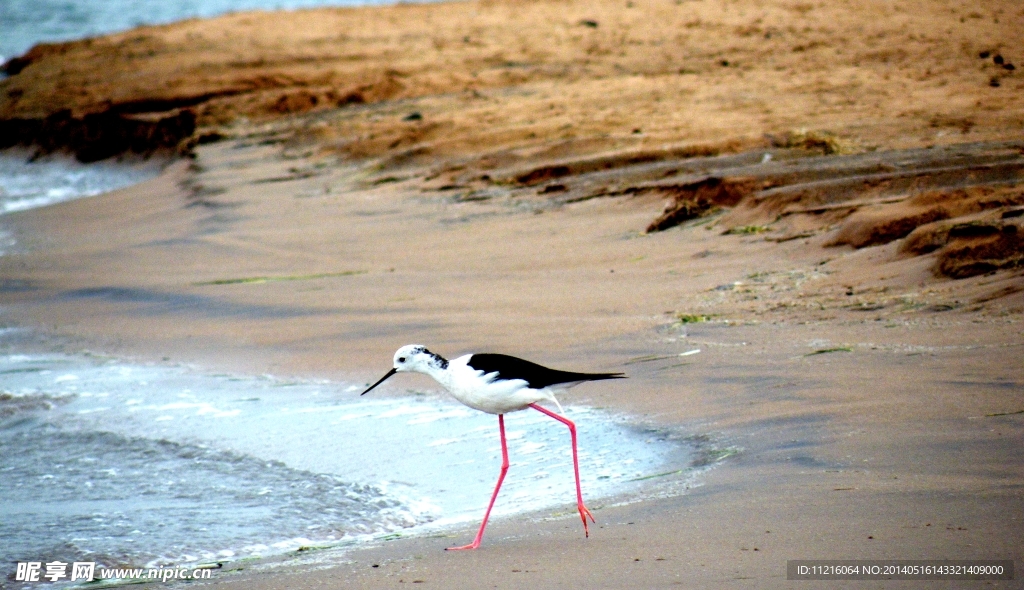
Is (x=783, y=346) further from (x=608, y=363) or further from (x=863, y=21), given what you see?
(x=863, y=21)

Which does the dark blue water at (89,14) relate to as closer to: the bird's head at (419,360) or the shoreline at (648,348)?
the shoreline at (648,348)

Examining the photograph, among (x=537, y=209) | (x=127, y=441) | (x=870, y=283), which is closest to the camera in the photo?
(x=127, y=441)

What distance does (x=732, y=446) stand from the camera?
4.71 meters

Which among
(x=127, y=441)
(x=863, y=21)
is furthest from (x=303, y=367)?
(x=863, y=21)

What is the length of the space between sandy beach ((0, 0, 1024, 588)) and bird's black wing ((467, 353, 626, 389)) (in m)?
0.49

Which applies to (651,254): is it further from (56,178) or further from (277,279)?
(56,178)

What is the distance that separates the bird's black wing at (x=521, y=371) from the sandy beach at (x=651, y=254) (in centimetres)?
49

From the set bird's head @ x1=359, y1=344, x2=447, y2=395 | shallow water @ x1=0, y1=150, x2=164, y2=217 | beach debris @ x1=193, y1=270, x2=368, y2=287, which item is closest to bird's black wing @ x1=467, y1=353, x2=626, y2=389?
bird's head @ x1=359, y1=344, x2=447, y2=395

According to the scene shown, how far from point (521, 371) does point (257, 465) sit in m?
1.73

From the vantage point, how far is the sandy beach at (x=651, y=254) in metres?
3.94

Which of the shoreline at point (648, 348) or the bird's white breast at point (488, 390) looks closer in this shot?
the shoreline at point (648, 348)

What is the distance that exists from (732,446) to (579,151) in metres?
6.45

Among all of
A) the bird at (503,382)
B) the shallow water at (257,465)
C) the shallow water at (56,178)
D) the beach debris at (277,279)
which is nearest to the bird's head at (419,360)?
the bird at (503,382)

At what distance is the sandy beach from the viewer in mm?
3943
